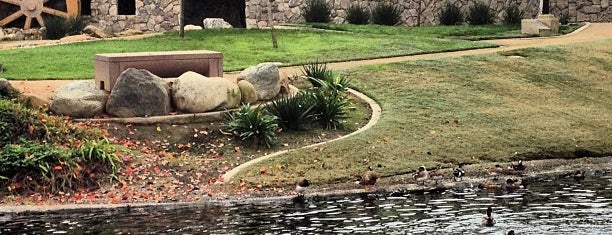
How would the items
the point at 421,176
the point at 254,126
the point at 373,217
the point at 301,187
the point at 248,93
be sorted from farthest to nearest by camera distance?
1. the point at 248,93
2. the point at 254,126
3. the point at 421,176
4. the point at 301,187
5. the point at 373,217

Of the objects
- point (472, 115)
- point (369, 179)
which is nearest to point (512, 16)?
point (472, 115)

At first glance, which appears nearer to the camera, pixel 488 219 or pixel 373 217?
pixel 488 219

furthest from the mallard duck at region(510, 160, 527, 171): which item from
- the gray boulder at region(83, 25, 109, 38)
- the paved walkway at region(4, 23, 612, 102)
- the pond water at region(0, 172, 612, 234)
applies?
the gray boulder at region(83, 25, 109, 38)

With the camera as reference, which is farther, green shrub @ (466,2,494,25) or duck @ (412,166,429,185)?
green shrub @ (466,2,494,25)

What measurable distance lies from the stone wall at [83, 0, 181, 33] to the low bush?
19.8 m

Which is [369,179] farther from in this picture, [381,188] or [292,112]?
[292,112]

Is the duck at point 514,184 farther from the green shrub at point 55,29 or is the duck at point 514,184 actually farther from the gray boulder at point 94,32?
the green shrub at point 55,29

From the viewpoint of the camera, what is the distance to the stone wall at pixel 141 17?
131 ft

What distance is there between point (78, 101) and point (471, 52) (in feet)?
37.6

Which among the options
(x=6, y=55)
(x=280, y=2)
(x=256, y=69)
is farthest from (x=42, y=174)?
(x=280, y=2)

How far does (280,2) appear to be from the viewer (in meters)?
39.9

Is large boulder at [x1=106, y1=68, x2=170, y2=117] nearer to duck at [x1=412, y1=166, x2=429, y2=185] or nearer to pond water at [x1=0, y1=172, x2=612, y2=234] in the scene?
pond water at [x1=0, y1=172, x2=612, y2=234]

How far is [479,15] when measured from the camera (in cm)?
3916

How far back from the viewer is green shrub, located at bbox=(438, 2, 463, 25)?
39281 millimetres
